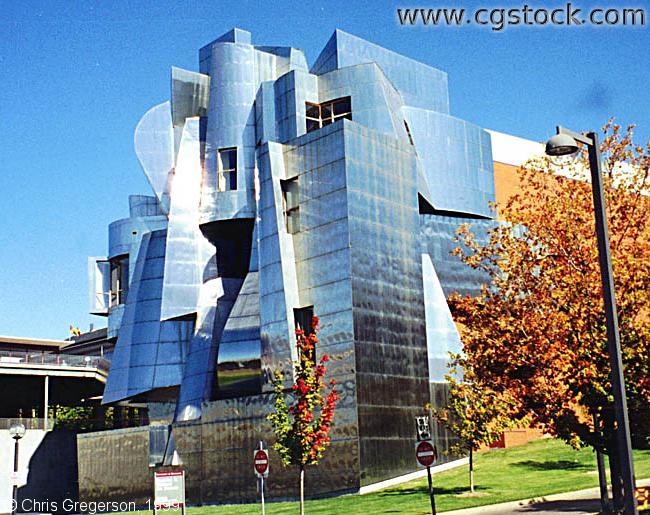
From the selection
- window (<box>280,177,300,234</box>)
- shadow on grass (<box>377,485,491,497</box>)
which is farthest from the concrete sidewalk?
window (<box>280,177,300,234</box>)

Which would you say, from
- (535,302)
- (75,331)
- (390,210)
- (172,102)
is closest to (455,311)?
(390,210)

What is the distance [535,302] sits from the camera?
2214 centimetres

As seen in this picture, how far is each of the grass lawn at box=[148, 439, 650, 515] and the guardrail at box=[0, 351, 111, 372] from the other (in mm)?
30629

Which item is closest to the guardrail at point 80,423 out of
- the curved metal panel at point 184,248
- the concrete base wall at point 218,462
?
the concrete base wall at point 218,462

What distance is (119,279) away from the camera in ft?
214

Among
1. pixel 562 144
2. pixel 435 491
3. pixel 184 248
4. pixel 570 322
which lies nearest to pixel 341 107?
pixel 184 248

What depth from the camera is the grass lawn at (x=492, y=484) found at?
3284 centimetres

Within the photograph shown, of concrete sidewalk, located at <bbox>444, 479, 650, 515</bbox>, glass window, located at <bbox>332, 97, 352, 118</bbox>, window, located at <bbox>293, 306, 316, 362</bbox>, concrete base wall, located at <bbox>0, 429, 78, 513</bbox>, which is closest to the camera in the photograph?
concrete sidewalk, located at <bbox>444, 479, 650, 515</bbox>

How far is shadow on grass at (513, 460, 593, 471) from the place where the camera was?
39.3 meters

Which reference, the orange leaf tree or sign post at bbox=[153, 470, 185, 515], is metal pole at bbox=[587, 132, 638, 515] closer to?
the orange leaf tree

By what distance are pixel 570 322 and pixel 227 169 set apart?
34901 millimetres

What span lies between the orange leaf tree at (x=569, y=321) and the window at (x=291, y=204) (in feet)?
76.2

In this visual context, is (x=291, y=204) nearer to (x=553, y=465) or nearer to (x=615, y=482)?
(x=553, y=465)

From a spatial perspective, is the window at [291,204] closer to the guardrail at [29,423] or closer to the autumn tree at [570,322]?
the autumn tree at [570,322]
